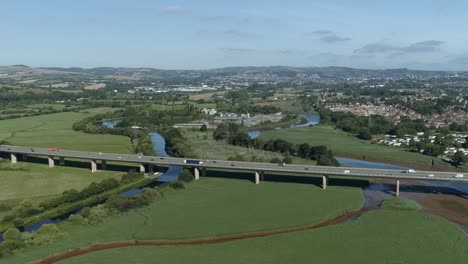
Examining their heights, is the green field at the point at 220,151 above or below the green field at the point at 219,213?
below

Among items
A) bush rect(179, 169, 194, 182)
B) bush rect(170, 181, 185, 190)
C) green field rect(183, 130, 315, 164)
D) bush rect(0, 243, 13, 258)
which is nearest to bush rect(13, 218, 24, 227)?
bush rect(0, 243, 13, 258)

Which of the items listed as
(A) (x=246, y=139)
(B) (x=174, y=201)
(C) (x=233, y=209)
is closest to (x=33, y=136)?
(A) (x=246, y=139)

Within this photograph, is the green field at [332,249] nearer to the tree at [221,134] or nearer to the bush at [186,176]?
the bush at [186,176]

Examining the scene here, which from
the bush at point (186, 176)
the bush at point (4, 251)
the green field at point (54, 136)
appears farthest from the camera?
the green field at point (54, 136)

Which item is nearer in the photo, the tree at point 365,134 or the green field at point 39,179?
the green field at point 39,179

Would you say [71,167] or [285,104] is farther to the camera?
[285,104]

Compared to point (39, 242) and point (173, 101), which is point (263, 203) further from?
point (173, 101)

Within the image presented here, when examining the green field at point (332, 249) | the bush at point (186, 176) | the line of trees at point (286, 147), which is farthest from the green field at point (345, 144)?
the green field at point (332, 249)
